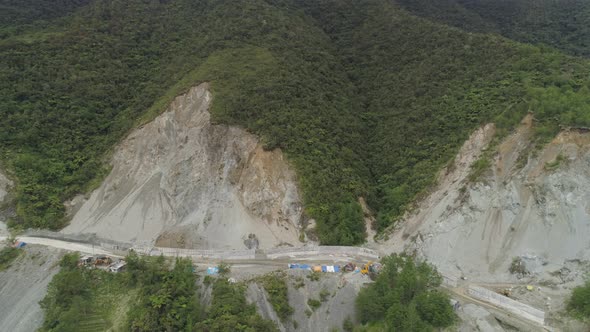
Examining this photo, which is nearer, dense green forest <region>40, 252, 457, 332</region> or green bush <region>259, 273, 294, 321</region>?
dense green forest <region>40, 252, 457, 332</region>

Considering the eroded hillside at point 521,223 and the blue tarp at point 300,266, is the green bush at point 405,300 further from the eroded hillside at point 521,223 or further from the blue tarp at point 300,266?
the blue tarp at point 300,266

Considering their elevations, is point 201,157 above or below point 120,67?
below

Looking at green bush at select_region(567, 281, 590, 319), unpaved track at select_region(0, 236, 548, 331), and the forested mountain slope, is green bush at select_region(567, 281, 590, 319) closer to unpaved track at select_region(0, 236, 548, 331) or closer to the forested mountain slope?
unpaved track at select_region(0, 236, 548, 331)

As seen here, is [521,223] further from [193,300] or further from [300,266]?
[193,300]

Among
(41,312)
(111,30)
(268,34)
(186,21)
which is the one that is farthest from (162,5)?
(41,312)

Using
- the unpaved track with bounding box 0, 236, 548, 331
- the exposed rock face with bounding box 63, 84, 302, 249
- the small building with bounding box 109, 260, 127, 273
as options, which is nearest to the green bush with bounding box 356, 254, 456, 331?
the unpaved track with bounding box 0, 236, 548, 331

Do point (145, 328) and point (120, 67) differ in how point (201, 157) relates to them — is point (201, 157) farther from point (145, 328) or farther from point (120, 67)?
point (120, 67)

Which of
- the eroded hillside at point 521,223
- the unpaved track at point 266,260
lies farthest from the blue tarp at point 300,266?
the eroded hillside at point 521,223
